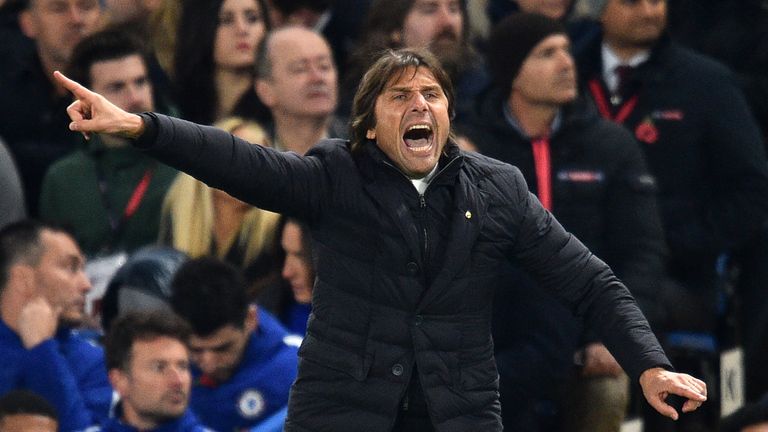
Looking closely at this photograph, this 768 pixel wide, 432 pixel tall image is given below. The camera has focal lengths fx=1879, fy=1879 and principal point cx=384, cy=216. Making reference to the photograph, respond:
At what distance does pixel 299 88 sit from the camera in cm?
839

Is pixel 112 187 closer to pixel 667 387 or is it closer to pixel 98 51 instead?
pixel 98 51

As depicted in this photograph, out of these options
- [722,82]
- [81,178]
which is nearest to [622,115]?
[722,82]

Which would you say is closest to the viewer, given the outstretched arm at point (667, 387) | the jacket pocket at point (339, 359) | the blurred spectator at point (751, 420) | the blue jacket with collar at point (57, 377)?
the outstretched arm at point (667, 387)

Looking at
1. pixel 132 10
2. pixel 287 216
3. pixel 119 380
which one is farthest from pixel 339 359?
pixel 132 10

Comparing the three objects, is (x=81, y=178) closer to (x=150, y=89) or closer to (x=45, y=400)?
(x=150, y=89)

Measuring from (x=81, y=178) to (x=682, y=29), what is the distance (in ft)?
10.0

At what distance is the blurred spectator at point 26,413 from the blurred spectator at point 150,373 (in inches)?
9.7

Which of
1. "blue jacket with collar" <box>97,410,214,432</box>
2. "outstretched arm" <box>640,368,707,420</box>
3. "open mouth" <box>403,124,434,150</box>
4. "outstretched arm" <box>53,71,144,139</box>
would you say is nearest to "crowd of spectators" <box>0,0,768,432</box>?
"blue jacket with collar" <box>97,410,214,432</box>

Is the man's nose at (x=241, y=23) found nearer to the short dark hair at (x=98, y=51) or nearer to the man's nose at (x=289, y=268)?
the short dark hair at (x=98, y=51)

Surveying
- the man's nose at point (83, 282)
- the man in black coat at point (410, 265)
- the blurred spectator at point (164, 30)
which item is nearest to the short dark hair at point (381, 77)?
the man in black coat at point (410, 265)

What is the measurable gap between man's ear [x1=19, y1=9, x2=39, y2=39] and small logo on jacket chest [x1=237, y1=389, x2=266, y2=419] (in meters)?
2.65

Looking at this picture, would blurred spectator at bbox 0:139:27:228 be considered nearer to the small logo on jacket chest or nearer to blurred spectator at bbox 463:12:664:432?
the small logo on jacket chest

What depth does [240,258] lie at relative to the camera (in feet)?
26.8

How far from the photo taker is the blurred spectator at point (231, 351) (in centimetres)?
753
